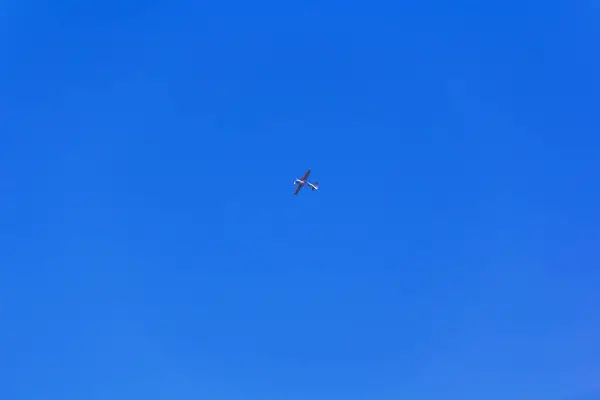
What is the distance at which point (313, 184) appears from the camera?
57.2 meters
